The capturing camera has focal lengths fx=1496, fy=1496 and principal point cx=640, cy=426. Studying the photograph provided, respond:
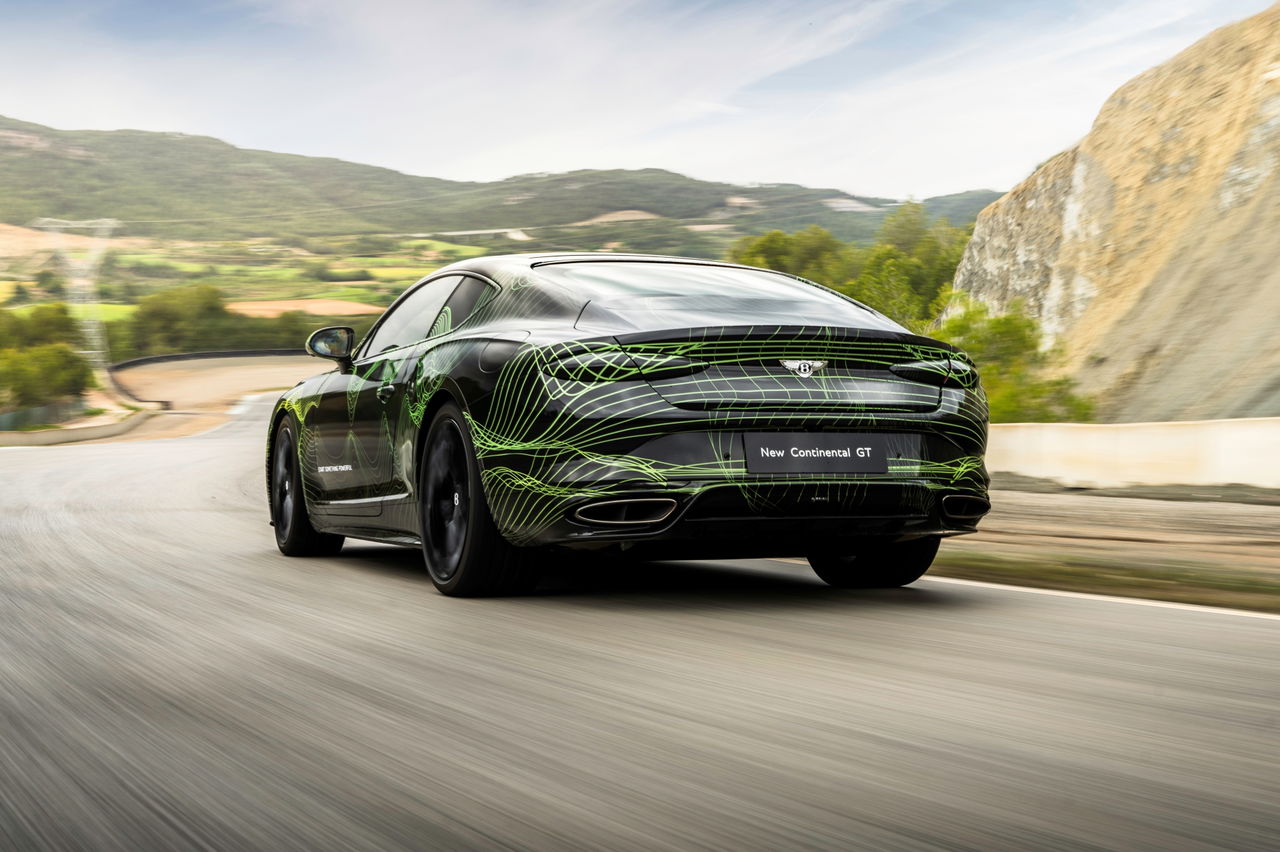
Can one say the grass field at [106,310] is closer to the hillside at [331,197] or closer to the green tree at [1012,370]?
the hillside at [331,197]

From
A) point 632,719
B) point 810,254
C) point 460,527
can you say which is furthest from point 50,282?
point 632,719

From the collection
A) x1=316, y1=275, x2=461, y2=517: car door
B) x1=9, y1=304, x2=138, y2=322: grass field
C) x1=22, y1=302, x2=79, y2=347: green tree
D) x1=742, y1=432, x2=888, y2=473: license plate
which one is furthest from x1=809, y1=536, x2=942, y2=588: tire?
x1=22, y1=302, x2=79, y2=347: green tree

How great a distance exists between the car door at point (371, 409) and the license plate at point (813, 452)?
6.45ft

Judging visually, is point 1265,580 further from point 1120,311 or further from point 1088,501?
point 1120,311

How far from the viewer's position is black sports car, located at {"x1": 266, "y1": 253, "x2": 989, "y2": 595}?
536 cm

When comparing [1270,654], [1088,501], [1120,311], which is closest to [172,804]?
[1270,654]

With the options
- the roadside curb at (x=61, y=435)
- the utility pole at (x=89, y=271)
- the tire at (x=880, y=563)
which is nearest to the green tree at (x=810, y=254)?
the utility pole at (x=89, y=271)

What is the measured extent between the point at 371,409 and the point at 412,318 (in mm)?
503

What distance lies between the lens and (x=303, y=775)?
314cm

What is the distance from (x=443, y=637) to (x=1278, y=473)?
9.33 meters

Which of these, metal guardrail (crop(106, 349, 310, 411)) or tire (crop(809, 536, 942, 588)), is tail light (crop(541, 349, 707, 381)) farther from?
metal guardrail (crop(106, 349, 310, 411))

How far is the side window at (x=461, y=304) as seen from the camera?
6516 millimetres

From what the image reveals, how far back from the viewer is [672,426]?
534cm

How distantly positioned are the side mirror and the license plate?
10.6ft
